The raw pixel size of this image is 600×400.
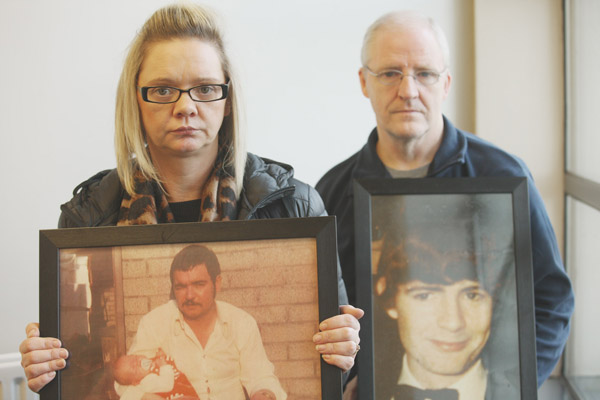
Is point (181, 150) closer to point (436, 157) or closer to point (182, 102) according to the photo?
point (182, 102)

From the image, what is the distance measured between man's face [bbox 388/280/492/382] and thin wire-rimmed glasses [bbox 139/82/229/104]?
2.44 ft

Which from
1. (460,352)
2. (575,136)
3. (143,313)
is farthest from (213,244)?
(575,136)

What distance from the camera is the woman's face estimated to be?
158 cm

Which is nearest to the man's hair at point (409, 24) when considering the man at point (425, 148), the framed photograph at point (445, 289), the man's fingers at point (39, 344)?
the man at point (425, 148)

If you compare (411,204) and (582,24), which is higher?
(582,24)

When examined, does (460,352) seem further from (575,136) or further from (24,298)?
(24,298)

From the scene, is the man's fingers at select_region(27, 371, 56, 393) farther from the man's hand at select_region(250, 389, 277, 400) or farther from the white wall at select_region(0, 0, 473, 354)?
the white wall at select_region(0, 0, 473, 354)

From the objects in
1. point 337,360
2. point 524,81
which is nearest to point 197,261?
point 337,360

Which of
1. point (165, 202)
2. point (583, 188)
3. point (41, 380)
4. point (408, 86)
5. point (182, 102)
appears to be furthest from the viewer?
point (583, 188)

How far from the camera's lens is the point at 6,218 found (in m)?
2.97

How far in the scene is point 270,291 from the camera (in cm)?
149

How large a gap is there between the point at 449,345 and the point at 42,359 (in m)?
1.06

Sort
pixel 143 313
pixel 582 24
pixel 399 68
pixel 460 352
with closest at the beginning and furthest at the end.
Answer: pixel 143 313, pixel 460 352, pixel 399 68, pixel 582 24

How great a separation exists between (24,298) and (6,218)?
380 millimetres
